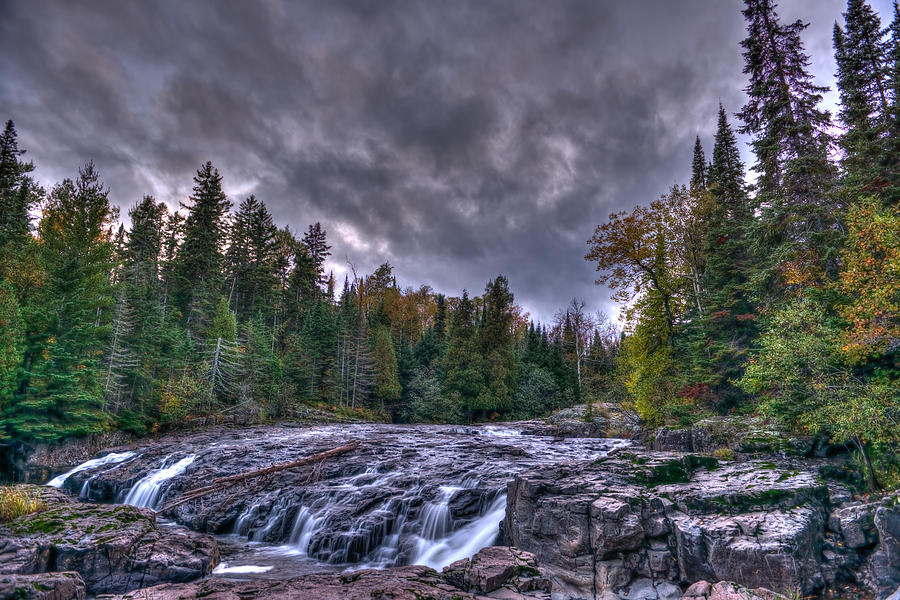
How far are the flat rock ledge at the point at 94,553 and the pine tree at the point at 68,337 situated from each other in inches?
674

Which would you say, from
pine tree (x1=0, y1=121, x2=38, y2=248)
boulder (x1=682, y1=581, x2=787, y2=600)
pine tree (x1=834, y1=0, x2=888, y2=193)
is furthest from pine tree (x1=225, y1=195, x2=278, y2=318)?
pine tree (x1=834, y1=0, x2=888, y2=193)

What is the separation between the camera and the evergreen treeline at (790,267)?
9.00m

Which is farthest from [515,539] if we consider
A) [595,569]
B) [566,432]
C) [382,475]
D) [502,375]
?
[502,375]

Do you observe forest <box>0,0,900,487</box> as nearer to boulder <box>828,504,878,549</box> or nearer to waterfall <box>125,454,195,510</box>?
boulder <box>828,504,878,549</box>

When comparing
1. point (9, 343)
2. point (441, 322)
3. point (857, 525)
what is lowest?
point (857, 525)

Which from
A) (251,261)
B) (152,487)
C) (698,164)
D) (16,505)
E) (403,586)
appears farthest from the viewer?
(251,261)

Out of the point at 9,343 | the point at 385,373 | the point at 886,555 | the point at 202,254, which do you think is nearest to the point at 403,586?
the point at 886,555

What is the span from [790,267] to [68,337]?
112 feet

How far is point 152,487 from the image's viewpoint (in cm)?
1452

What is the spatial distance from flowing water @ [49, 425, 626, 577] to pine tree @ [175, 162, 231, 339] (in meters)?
23.1

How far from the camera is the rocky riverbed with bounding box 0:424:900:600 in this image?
5637 millimetres

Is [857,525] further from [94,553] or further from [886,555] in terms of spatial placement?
[94,553]

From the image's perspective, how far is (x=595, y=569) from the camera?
6746 millimetres

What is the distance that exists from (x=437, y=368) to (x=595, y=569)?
144 feet
